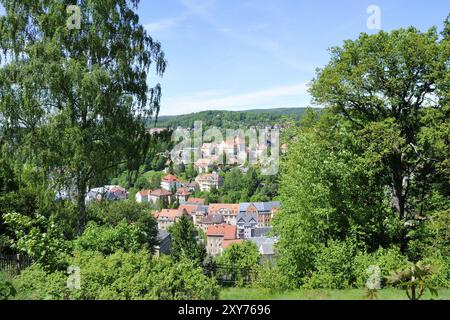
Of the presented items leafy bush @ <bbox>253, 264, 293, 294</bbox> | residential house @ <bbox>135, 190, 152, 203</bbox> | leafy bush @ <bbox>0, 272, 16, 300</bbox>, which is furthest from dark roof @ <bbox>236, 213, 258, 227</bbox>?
leafy bush @ <bbox>0, 272, 16, 300</bbox>

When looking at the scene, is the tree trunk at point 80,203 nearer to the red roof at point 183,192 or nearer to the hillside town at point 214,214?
→ the hillside town at point 214,214

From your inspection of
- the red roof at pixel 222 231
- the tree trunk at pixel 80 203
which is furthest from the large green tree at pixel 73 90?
the red roof at pixel 222 231

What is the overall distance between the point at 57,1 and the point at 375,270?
39.4 ft

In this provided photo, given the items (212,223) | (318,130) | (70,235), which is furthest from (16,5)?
(212,223)

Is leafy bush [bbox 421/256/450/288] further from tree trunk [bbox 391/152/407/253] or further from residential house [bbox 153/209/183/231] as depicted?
residential house [bbox 153/209/183/231]

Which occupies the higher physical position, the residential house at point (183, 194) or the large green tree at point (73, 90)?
the large green tree at point (73, 90)

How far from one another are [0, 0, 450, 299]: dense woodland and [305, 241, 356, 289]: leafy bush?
40 mm

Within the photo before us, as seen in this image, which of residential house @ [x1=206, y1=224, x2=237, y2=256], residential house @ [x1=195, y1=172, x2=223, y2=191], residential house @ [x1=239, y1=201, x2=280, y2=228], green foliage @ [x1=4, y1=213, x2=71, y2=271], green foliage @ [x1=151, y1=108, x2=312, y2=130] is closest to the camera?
green foliage @ [x1=4, y1=213, x2=71, y2=271]

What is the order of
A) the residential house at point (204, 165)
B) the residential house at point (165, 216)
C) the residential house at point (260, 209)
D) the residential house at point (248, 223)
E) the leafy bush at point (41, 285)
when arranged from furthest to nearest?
the residential house at point (204, 165) < the residential house at point (260, 209) < the residential house at point (248, 223) < the residential house at point (165, 216) < the leafy bush at point (41, 285)

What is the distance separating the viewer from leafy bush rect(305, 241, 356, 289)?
42.8 ft

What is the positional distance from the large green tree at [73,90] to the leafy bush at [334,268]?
22.1 ft

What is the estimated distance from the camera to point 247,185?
122m

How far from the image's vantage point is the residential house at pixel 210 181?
13538 cm
